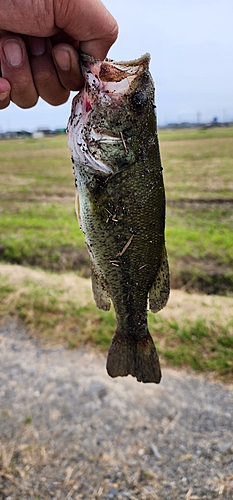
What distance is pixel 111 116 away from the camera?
2.07 meters

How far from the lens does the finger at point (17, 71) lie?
84.2 inches

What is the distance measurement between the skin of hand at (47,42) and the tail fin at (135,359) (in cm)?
145

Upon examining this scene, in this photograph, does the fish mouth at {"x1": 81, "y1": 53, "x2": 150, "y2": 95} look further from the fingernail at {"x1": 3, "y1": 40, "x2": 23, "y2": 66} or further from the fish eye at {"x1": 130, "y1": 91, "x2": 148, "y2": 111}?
the fingernail at {"x1": 3, "y1": 40, "x2": 23, "y2": 66}

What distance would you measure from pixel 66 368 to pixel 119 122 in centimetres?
344

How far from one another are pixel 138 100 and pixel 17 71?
2.45 feet

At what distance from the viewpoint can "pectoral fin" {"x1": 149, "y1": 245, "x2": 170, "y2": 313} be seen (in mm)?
2346

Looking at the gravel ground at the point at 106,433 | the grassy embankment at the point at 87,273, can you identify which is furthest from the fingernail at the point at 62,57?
the grassy embankment at the point at 87,273

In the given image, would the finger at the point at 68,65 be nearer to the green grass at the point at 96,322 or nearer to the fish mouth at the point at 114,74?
the fish mouth at the point at 114,74

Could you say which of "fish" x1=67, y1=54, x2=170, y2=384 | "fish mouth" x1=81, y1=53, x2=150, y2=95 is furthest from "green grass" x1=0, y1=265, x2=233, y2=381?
"fish mouth" x1=81, y1=53, x2=150, y2=95

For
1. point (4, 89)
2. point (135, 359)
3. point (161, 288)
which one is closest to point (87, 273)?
point (135, 359)

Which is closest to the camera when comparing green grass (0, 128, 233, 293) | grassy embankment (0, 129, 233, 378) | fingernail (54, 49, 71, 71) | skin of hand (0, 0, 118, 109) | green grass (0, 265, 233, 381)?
skin of hand (0, 0, 118, 109)

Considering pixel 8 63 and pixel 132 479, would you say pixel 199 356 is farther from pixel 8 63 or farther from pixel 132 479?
pixel 8 63

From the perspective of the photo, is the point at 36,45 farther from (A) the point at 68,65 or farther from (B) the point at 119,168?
(B) the point at 119,168

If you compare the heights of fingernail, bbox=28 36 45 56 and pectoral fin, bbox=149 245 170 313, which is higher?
fingernail, bbox=28 36 45 56
